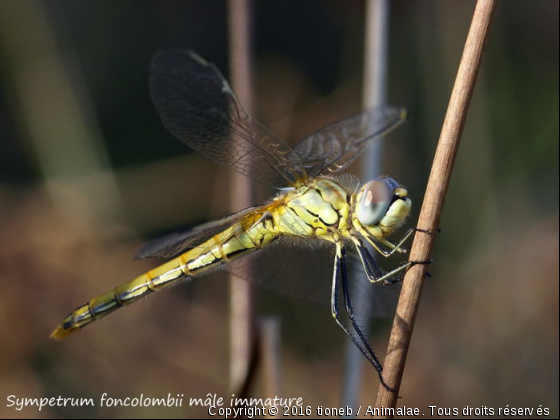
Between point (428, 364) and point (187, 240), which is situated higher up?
point (187, 240)

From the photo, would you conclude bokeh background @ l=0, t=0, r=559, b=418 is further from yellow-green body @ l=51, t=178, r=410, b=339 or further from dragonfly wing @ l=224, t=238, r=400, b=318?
dragonfly wing @ l=224, t=238, r=400, b=318

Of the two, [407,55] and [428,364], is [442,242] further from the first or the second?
[407,55]

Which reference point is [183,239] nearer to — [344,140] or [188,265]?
[188,265]

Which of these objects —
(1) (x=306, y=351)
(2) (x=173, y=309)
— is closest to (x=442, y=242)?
(1) (x=306, y=351)

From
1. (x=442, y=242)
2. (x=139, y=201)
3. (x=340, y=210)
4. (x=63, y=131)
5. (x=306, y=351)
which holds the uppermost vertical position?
(x=340, y=210)

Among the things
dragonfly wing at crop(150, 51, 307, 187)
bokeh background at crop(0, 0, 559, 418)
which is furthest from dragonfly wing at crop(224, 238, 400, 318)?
bokeh background at crop(0, 0, 559, 418)

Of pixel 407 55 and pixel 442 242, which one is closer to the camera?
pixel 442 242
